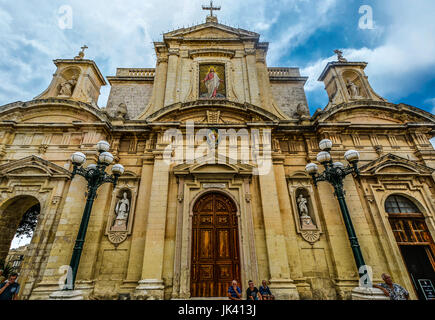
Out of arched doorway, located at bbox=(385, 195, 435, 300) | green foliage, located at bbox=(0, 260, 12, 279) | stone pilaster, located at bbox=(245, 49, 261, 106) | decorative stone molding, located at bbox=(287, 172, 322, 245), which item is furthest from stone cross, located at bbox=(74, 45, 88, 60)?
arched doorway, located at bbox=(385, 195, 435, 300)

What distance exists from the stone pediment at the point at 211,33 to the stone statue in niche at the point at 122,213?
10.7m

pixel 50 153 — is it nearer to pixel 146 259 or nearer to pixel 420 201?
pixel 146 259

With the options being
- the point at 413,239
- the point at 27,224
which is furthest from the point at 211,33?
the point at 27,224

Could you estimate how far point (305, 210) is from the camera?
9258mm

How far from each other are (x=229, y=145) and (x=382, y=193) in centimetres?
702

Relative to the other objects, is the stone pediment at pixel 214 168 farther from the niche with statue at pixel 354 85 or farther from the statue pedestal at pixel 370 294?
the niche with statue at pixel 354 85

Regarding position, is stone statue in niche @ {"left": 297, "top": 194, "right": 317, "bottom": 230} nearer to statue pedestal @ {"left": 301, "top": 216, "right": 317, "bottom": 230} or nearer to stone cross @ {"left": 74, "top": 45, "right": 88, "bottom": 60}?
statue pedestal @ {"left": 301, "top": 216, "right": 317, "bottom": 230}

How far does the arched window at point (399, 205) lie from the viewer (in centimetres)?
942

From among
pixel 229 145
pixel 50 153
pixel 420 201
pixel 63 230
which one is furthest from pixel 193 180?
pixel 420 201

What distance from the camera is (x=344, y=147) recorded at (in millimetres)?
10352

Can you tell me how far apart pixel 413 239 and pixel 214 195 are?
27.4ft

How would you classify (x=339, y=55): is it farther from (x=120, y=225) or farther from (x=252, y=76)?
(x=120, y=225)

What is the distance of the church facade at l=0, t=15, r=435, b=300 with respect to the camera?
26.2 feet

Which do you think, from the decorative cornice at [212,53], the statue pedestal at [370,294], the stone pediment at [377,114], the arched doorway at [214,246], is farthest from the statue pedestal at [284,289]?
the decorative cornice at [212,53]
